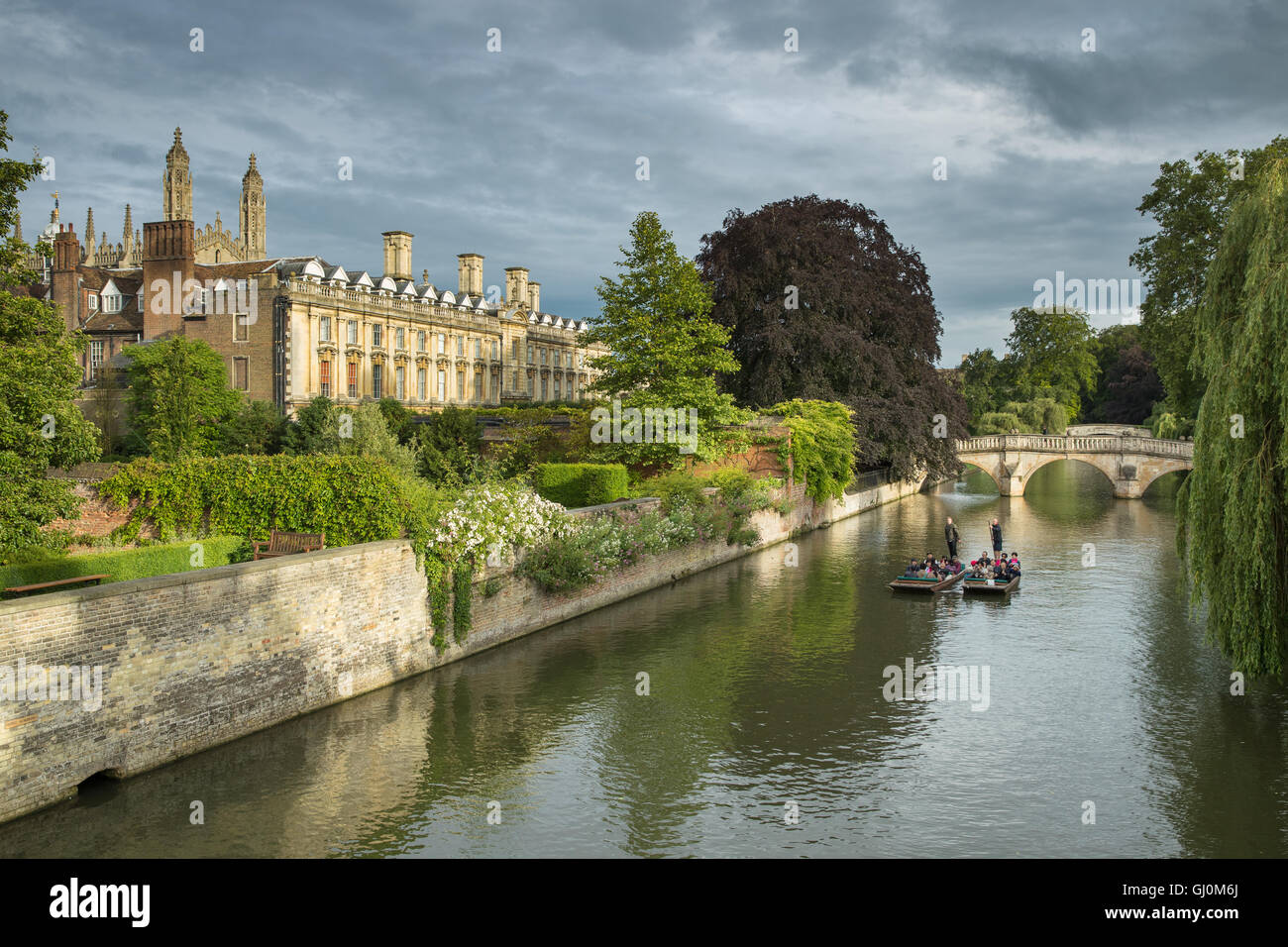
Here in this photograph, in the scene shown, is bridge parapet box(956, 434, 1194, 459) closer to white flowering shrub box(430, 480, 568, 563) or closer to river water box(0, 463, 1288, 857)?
river water box(0, 463, 1288, 857)

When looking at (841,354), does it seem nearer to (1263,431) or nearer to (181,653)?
(1263,431)

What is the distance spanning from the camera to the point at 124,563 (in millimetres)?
16359

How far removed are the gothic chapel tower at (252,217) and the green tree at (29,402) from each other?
217 feet

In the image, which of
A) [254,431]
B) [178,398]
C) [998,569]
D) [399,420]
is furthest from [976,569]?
[178,398]

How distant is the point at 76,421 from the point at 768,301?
30.3m

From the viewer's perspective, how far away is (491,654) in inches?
715

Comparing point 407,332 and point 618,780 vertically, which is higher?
point 407,332

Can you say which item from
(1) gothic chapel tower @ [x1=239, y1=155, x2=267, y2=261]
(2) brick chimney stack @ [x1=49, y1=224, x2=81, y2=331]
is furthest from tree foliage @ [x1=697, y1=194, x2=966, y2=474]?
(1) gothic chapel tower @ [x1=239, y1=155, x2=267, y2=261]

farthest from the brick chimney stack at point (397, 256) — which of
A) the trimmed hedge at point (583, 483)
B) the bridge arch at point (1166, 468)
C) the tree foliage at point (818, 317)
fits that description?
the bridge arch at point (1166, 468)

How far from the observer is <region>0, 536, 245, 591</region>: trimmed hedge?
1541cm


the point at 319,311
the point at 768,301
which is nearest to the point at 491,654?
the point at 768,301

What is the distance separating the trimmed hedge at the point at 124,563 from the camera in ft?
50.6
